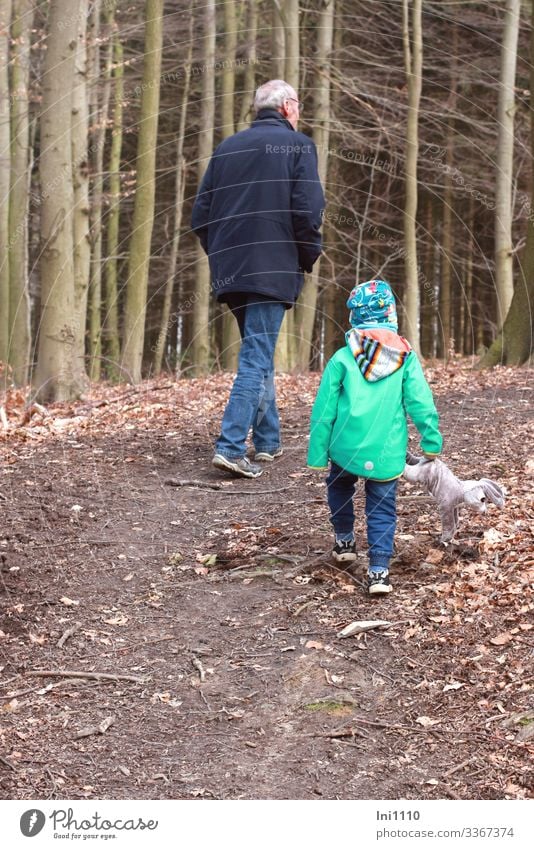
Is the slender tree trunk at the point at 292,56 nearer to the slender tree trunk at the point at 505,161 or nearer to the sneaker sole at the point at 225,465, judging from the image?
the slender tree trunk at the point at 505,161

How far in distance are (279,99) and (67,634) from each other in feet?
11.2

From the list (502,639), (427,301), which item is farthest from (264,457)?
(427,301)

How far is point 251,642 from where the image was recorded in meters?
3.84

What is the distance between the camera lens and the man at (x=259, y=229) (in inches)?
217

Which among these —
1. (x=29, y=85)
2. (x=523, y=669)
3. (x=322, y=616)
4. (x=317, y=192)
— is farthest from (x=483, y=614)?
(x=29, y=85)

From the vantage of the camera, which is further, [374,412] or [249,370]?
[249,370]

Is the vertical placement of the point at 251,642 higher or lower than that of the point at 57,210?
lower

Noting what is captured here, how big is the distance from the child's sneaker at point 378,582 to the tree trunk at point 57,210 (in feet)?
16.6

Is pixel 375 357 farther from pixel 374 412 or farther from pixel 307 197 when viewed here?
pixel 307 197

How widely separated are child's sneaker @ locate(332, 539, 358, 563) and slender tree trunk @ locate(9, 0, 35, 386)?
10.2 metres

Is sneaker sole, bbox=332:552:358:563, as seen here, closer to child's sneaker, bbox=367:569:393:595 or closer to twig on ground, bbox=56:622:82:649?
child's sneaker, bbox=367:569:393:595

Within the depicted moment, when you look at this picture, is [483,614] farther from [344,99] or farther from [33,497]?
[344,99]

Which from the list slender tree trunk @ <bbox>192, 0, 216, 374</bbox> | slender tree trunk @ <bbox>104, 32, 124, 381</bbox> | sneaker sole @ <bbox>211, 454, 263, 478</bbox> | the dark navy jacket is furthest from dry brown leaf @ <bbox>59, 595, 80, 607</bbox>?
slender tree trunk @ <bbox>104, 32, 124, 381</bbox>

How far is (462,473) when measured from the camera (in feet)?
17.8
